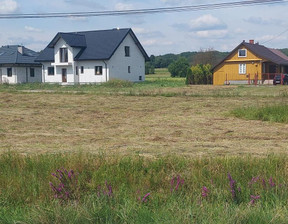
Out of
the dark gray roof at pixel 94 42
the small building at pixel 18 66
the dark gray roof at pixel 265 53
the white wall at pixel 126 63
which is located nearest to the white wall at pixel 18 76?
the small building at pixel 18 66

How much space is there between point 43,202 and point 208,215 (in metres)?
2.72

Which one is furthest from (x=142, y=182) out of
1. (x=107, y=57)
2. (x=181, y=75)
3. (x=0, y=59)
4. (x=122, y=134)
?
(x=181, y=75)

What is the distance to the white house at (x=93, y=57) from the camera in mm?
54406

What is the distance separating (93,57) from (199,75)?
13.7 meters

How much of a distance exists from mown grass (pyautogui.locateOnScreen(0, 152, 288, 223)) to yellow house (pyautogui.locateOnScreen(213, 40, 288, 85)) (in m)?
47.2

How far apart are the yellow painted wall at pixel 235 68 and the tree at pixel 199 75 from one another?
4.30 ft

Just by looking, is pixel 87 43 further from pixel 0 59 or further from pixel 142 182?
pixel 142 182

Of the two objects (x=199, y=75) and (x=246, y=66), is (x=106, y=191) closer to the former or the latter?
(x=199, y=75)

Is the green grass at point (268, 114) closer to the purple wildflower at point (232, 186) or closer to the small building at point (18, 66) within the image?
the purple wildflower at point (232, 186)

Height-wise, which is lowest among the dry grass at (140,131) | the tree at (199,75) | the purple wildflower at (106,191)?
the purple wildflower at (106,191)

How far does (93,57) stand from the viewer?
5422 cm

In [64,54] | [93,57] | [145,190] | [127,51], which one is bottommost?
[145,190]

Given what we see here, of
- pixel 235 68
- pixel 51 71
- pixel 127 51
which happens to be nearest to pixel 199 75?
pixel 235 68

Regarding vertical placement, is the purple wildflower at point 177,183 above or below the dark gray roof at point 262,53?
below
